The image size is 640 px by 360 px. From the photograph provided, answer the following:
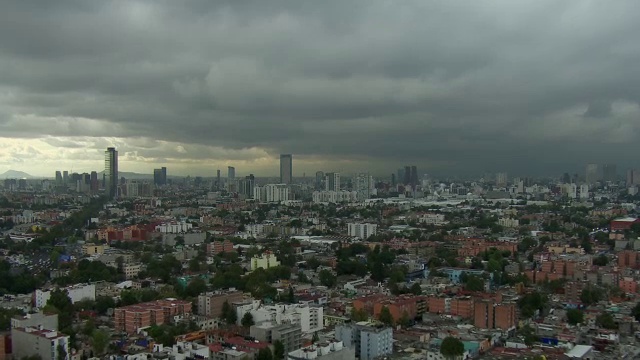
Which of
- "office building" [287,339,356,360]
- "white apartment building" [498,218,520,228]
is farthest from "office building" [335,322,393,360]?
"white apartment building" [498,218,520,228]

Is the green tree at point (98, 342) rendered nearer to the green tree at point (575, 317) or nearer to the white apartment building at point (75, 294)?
the white apartment building at point (75, 294)

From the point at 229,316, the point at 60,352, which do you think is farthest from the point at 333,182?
the point at 60,352

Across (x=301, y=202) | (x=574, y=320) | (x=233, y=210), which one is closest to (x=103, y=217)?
(x=233, y=210)

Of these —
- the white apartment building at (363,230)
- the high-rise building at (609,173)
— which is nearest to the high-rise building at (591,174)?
the high-rise building at (609,173)

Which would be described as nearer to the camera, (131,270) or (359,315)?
(359,315)

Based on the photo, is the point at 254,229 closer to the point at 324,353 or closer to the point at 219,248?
the point at 219,248
